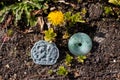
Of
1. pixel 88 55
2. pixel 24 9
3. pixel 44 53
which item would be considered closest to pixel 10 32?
pixel 24 9

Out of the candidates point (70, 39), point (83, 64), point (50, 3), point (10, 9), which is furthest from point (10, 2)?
point (83, 64)

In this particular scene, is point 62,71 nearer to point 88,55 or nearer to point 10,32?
point 88,55

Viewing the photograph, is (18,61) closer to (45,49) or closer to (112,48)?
(45,49)

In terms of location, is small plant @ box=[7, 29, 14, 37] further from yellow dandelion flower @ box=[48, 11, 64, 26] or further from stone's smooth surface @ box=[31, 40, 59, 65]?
yellow dandelion flower @ box=[48, 11, 64, 26]

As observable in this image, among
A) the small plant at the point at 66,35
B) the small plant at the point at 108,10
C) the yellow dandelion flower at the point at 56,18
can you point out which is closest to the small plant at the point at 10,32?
the yellow dandelion flower at the point at 56,18

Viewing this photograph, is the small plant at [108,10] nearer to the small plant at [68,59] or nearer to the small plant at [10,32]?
the small plant at [68,59]

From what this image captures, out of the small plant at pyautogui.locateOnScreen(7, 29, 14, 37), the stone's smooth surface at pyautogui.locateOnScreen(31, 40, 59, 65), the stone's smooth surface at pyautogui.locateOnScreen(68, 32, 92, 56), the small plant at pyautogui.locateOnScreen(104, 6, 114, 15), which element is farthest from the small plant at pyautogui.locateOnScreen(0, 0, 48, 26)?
the small plant at pyautogui.locateOnScreen(104, 6, 114, 15)
